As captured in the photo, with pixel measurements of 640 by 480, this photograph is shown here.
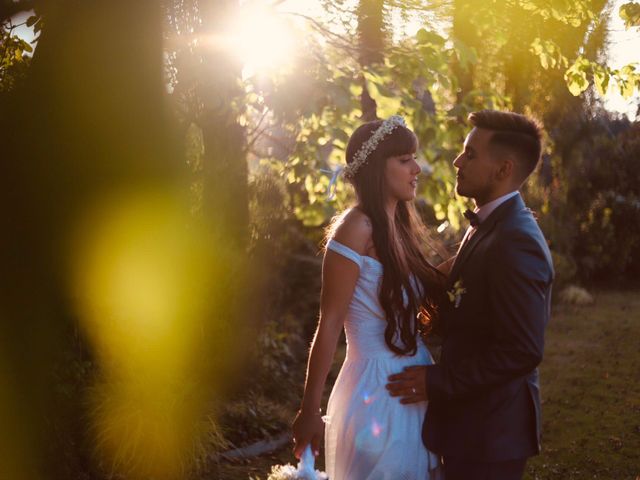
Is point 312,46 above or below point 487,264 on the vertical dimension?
above

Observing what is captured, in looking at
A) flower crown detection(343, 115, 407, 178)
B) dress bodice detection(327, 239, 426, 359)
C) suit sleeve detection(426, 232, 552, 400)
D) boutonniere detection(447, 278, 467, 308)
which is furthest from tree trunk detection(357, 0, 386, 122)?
suit sleeve detection(426, 232, 552, 400)

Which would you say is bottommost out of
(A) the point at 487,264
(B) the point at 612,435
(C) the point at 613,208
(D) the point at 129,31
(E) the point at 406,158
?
(B) the point at 612,435

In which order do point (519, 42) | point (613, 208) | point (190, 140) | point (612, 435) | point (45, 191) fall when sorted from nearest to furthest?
point (45, 191), point (190, 140), point (612, 435), point (519, 42), point (613, 208)

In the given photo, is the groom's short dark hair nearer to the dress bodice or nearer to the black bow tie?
the black bow tie

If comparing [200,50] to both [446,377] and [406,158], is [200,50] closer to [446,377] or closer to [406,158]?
[406,158]

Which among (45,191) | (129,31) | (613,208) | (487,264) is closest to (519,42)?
(129,31)

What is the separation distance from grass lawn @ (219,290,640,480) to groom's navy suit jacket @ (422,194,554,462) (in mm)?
4266

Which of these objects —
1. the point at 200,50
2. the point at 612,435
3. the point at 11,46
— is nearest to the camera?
the point at 11,46

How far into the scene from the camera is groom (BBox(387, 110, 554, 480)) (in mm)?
3219

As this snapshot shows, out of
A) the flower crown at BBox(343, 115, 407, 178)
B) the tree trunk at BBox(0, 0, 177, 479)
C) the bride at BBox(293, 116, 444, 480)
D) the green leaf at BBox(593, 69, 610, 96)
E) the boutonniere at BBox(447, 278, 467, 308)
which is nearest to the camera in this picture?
the boutonniere at BBox(447, 278, 467, 308)

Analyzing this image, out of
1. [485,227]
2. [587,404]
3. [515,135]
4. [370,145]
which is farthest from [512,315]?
[587,404]

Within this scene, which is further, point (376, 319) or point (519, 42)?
point (519, 42)

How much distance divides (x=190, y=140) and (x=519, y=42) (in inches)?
184

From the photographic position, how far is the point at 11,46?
7.26m
